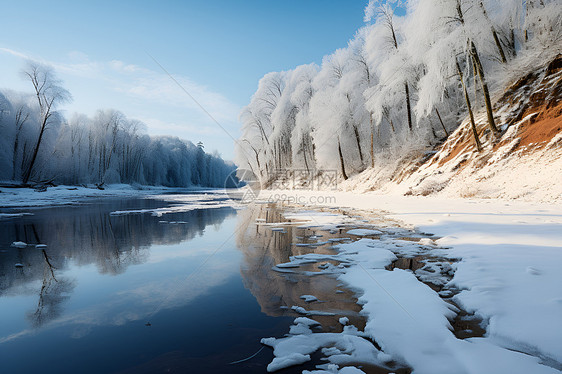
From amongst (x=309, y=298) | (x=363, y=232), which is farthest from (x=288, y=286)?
(x=363, y=232)

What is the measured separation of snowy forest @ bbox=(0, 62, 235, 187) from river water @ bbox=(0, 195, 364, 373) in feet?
88.5

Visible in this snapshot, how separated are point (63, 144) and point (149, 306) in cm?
5612

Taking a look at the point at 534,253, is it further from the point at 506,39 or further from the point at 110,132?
the point at 110,132

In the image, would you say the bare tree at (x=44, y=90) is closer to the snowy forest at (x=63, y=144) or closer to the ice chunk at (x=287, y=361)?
the snowy forest at (x=63, y=144)

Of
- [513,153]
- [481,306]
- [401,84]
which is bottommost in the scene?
[481,306]

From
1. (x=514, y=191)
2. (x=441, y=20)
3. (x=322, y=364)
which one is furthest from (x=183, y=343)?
(x=441, y=20)

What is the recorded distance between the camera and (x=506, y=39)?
1516cm

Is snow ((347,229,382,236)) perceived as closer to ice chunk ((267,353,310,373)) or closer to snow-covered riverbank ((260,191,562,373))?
snow-covered riverbank ((260,191,562,373))

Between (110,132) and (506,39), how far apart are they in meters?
60.6

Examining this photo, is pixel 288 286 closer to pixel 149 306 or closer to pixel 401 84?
pixel 149 306

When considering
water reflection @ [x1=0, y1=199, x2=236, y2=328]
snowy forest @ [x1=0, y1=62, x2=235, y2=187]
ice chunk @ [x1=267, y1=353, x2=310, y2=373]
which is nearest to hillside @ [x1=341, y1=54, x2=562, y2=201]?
ice chunk @ [x1=267, y1=353, x2=310, y2=373]

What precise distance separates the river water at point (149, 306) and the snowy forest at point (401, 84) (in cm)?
1331

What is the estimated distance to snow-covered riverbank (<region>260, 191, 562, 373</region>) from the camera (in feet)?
5.51

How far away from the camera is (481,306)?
2383mm
